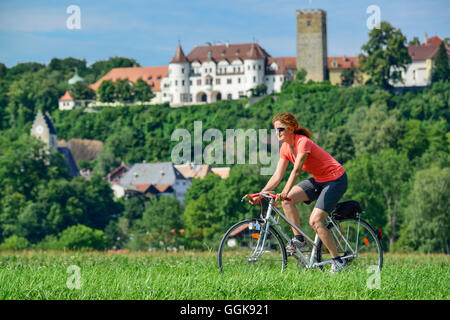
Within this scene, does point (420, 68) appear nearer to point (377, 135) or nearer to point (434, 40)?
point (434, 40)

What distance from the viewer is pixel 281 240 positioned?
310 inches

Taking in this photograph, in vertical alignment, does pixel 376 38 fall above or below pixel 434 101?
above

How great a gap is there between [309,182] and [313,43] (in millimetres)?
111978

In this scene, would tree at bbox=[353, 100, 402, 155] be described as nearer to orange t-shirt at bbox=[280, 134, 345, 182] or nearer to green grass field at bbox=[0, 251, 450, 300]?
orange t-shirt at bbox=[280, 134, 345, 182]

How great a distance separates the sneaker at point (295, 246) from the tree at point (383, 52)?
8572 centimetres

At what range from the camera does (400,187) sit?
208 feet

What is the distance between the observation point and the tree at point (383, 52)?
93062 millimetres

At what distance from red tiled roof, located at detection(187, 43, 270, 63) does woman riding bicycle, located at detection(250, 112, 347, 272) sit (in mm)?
116203

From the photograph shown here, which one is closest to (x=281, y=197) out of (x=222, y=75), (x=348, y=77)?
(x=348, y=77)

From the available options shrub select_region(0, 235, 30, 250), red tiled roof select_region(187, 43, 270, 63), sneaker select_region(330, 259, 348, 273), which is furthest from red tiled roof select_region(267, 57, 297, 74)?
sneaker select_region(330, 259, 348, 273)

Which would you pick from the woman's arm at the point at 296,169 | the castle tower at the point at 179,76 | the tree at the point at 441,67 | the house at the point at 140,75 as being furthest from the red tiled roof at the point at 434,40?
the woman's arm at the point at 296,169
